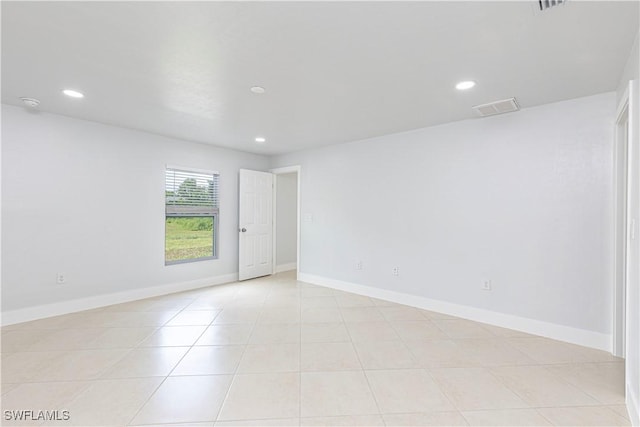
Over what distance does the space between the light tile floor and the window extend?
142 centimetres

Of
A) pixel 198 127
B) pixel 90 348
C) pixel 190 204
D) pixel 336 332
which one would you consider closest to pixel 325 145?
pixel 198 127

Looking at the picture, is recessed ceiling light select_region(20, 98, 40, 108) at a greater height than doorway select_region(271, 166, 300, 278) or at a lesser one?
greater

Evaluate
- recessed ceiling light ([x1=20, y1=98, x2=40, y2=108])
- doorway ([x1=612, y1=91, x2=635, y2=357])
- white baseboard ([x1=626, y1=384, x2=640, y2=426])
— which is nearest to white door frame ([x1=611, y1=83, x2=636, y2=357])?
doorway ([x1=612, y1=91, x2=635, y2=357])

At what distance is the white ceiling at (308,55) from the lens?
1.70 m

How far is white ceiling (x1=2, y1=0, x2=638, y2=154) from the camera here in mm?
1699

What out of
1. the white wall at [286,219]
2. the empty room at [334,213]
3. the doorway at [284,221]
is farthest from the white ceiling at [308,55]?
the white wall at [286,219]

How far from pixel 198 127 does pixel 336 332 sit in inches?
125

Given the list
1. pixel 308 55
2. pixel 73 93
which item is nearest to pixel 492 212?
pixel 308 55

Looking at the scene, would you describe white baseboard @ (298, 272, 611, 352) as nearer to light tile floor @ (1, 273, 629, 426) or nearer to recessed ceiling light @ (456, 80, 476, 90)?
light tile floor @ (1, 273, 629, 426)

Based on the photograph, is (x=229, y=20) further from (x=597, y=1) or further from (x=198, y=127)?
(x=198, y=127)

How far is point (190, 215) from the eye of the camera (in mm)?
4871

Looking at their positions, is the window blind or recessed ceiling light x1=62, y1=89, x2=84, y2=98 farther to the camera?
the window blind

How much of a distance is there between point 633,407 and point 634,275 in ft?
2.56

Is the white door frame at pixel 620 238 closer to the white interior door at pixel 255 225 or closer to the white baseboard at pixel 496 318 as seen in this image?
the white baseboard at pixel 496 318
